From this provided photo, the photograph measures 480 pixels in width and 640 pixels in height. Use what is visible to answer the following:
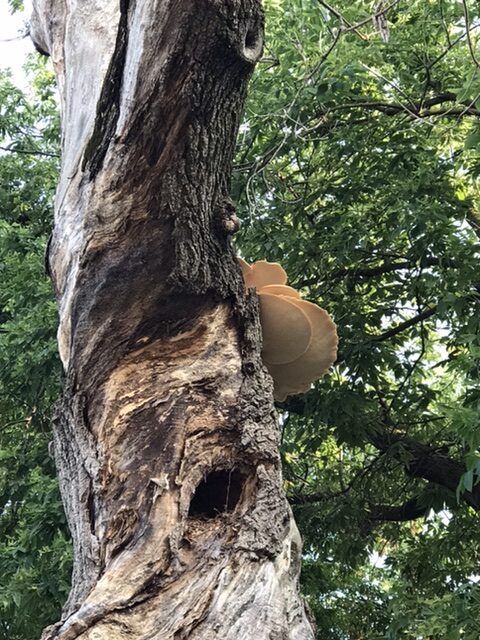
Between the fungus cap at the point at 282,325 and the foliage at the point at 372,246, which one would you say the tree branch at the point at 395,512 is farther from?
the fungus cap at the point at 282,325

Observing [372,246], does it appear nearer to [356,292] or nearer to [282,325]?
[356,292]

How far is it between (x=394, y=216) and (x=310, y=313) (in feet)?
9.38

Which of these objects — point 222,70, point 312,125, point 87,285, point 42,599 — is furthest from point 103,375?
point 312,125

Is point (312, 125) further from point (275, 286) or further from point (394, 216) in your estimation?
point (275, 286)

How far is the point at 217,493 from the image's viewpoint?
1758 mm

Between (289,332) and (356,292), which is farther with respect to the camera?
(356,292)

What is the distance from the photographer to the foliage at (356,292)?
4801 millimetres

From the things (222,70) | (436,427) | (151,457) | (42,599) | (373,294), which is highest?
(222,70)

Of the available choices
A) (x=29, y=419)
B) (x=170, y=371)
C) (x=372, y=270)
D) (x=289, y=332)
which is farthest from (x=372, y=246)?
(x=170, y=371)

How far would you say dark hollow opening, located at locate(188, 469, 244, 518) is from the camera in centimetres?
172

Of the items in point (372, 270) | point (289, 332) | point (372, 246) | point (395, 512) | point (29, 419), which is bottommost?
point (395, 512)

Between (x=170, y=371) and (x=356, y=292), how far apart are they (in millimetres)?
3974

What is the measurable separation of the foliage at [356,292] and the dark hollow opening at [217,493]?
9.68 ft

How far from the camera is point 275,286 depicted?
2363 millimetres
